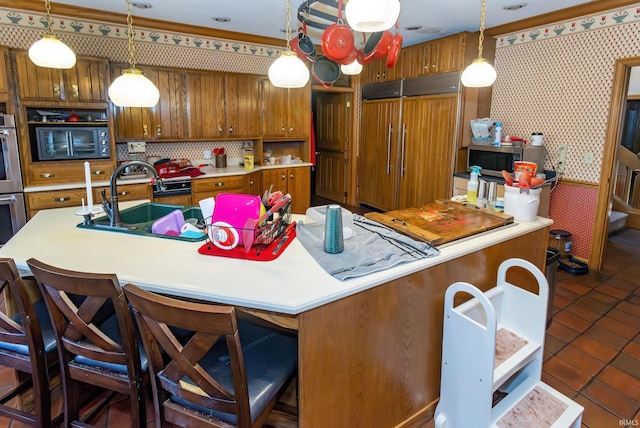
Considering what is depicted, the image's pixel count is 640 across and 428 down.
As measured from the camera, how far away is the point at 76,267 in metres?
1.59

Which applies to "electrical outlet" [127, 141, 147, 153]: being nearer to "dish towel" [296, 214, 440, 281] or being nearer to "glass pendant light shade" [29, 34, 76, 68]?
"glass pendant light shade" [29, 34, 76, 68]

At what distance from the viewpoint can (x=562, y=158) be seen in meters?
4.04

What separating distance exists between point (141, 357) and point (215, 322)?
0.63 m

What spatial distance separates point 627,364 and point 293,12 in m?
3.96

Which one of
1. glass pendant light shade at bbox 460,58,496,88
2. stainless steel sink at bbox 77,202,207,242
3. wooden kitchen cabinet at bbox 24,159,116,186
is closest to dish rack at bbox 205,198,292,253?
stainless steel sink at bbox 77,202,207,242

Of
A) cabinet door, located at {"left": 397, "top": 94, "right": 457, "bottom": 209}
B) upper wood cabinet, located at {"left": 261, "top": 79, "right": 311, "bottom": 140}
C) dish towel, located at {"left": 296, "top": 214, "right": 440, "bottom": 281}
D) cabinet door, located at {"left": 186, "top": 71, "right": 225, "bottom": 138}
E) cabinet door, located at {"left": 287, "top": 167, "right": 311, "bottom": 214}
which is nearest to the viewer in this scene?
dish towel, located at {"left": 296, "top": 214, "right": 440, "bottom": 281}

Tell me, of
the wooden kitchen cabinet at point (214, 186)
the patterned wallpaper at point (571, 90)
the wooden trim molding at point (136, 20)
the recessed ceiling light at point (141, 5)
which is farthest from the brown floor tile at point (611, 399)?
the wooden trim molding at point (136, 20)

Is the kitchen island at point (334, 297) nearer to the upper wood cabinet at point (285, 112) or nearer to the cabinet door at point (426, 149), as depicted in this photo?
the cabinet door at point (426, 149)

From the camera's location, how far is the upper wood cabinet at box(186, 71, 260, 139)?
454cm

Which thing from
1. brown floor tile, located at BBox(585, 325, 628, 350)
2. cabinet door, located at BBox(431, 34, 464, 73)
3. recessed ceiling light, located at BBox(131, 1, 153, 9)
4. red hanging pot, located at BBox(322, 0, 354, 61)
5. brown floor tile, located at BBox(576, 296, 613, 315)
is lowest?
brown floor tile, located at BBox(585, 325, 628, 350)

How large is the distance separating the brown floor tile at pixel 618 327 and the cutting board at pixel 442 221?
1.45 meters

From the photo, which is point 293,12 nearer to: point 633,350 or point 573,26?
point 573,26

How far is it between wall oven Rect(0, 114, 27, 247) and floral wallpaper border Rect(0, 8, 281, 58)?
117cm

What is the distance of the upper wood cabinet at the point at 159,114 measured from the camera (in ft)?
13.7
